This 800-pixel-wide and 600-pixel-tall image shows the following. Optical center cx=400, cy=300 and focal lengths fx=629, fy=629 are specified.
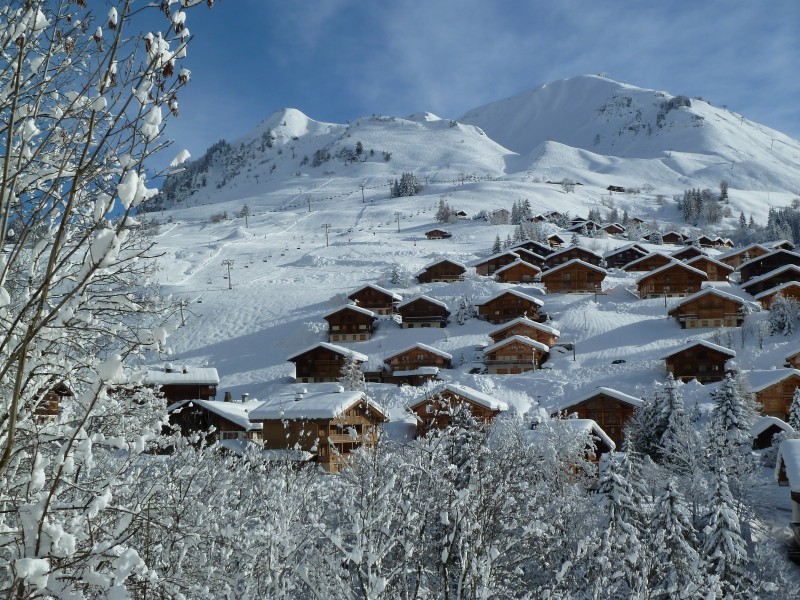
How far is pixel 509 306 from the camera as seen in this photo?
54.1 meters

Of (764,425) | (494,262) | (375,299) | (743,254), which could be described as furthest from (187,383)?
(743,254)

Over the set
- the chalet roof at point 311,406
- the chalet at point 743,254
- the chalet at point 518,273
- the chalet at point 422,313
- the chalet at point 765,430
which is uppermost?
the chalet at point 743,254

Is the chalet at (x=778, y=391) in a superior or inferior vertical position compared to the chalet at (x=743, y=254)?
inferior

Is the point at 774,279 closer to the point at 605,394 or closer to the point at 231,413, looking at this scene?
the point at 605,394

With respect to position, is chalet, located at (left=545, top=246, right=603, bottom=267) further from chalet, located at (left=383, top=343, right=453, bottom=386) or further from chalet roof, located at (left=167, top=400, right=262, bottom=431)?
chalet roof, located at (left=167, top=400, right=262, bottom=431)

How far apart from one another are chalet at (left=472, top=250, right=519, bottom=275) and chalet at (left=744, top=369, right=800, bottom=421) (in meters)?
36.7

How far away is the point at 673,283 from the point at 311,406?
4462 centimetres

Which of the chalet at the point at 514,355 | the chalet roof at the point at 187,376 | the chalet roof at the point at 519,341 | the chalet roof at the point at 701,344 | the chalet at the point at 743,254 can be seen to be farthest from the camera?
the chalet at the point at 743,254

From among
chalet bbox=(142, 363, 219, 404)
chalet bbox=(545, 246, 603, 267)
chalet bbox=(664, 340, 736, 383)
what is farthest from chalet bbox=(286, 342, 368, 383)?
chalet bbox=(545, 246, 603, 267)

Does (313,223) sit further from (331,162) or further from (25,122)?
(25,122)

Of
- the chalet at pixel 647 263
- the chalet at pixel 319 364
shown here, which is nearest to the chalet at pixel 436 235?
the chalet at pixel 647 263

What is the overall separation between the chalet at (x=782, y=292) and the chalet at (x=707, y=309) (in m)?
5.09

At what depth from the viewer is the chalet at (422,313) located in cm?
5450

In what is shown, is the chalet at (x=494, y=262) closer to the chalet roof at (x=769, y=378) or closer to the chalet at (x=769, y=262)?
the chalet at (x=769, y=262)
